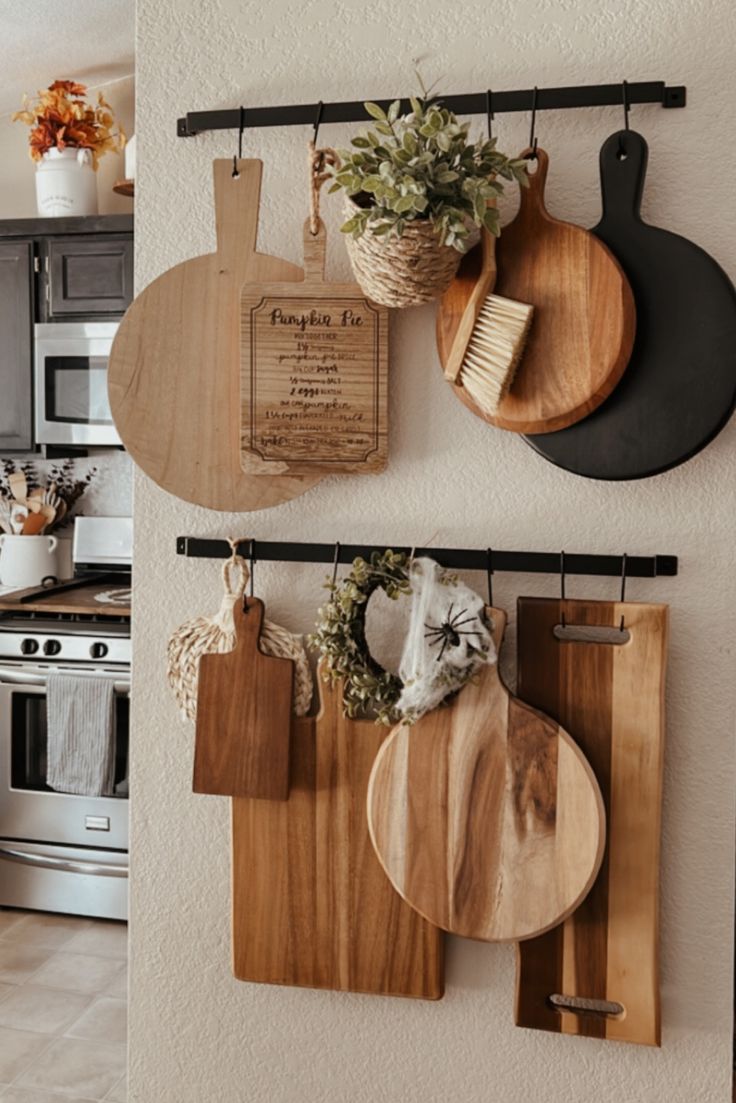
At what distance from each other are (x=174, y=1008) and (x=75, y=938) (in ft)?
4.90

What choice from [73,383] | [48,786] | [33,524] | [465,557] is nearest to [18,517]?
[33,524]

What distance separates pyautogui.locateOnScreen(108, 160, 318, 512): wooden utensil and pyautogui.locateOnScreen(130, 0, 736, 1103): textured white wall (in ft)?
0.17

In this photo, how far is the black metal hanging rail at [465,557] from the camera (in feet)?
4.44

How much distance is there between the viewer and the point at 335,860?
1428 mm

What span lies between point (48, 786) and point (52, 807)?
0.20ft

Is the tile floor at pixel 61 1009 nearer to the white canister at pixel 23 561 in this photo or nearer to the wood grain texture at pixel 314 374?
the white canister at pixel 23 561

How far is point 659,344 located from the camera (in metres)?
1.29

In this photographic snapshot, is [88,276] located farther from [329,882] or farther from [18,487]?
[329,882]

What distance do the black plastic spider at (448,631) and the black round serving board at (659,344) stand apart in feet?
0.88

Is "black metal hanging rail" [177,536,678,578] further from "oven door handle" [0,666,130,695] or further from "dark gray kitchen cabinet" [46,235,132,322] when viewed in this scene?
"dark gray kitchen cabinet" [46,235,132,322]

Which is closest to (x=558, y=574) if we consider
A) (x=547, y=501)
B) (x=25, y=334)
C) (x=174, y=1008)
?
(x=547, y=501)

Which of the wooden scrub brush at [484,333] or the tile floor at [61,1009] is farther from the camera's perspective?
the tile floor at [61,1009]

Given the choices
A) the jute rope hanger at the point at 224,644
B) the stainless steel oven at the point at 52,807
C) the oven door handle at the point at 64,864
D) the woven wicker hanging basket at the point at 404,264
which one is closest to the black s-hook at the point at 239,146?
the woven wicker hanging basket at the point at 404,264

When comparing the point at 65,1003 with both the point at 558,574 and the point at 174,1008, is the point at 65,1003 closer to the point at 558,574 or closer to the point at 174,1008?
the point at 174,1008
